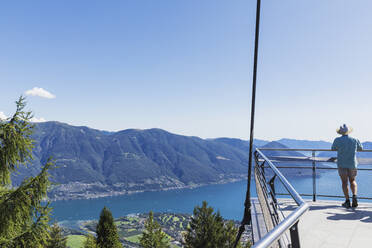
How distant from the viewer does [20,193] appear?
6.01 metres

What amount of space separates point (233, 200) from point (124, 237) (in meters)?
62.4

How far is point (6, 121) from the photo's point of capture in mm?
6457

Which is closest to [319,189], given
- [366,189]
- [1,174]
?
[366,189]

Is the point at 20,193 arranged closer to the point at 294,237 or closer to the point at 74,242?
the point at 294,237

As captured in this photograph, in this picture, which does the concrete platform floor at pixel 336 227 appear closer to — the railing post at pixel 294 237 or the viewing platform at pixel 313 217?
the viewing platform at pixel 313 217

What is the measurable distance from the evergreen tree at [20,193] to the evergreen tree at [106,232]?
19.8 m

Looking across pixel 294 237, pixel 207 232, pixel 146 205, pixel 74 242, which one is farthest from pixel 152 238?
pixel 146 205

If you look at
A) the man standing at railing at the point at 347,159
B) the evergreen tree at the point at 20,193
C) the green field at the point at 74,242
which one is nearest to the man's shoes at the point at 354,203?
the man standing at railing at the point at 347,159

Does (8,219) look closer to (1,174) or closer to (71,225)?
(1,174)

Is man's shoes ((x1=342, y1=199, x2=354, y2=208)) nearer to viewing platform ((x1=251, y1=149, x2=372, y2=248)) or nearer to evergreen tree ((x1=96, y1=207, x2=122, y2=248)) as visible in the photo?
viewing platform ((x1=251, y1=149, x2=372, y2=248))

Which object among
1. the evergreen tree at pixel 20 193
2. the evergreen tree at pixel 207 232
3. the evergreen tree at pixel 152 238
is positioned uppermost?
the evergreen tree at pixel 20 193

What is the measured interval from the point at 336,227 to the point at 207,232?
86.9ft

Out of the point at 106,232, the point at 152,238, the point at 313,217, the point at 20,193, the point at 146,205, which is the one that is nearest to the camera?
the point at 313,217

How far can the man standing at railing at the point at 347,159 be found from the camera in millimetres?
4875
